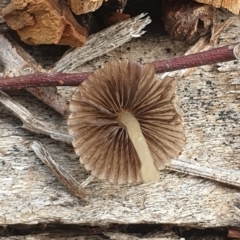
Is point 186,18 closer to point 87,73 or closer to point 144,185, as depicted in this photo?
point 87,73

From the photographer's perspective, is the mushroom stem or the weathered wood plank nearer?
the mushroom stem

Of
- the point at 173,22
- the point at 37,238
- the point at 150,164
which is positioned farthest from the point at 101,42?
the point at 37,238

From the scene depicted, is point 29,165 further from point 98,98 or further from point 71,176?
point 98,98

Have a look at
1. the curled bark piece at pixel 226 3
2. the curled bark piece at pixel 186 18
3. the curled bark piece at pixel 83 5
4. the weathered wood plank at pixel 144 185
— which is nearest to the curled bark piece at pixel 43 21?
the curled bark piece at pixel 83 5

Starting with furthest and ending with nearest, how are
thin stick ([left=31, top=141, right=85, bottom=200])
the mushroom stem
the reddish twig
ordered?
thin stick ([left=31, top=141, right=85, bottom=200])
the reddish twig
the mushroom stem

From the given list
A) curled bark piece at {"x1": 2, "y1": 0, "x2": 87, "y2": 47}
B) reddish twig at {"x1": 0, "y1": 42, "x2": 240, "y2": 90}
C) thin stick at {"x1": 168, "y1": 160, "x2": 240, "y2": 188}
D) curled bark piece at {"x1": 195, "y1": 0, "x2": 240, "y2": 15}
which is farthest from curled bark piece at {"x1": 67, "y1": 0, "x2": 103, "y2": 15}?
thin stick at {"x1": 168, "y1": 160, "x2": 240, "y2": 188}

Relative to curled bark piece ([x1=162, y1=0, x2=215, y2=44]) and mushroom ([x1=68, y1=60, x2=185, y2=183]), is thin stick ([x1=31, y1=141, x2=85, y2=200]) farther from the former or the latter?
curled bark piece ([x1=162, y1=0, x2=215, y2=44])

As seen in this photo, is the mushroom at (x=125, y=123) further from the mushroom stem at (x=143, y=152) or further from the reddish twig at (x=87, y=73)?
the reddish twig at (x=87, y=73)
